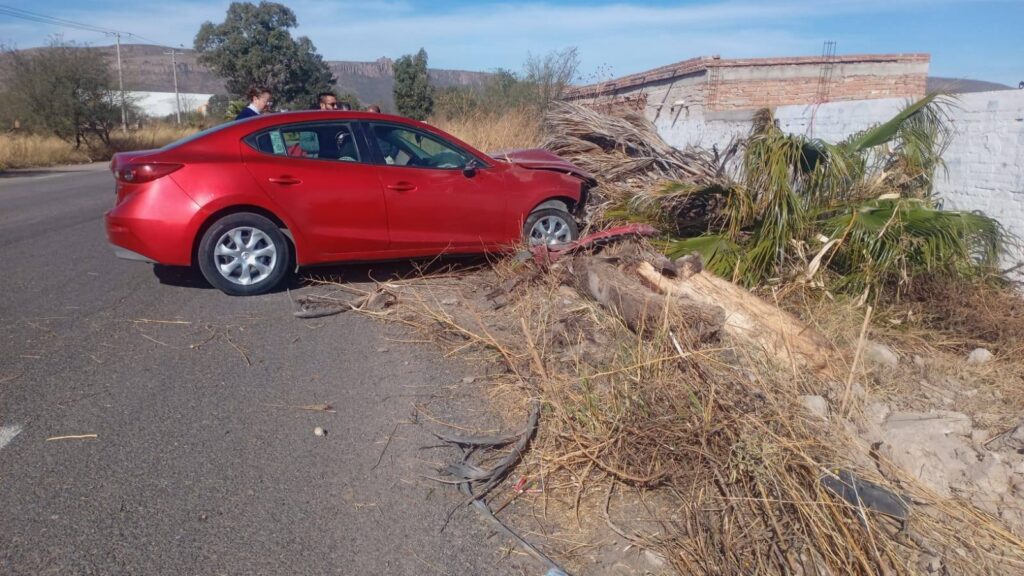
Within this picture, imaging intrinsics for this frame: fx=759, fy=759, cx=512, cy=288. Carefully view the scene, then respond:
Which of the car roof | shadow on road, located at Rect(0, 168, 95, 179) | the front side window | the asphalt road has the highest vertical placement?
the car roof

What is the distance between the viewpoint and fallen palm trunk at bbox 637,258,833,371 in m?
5.05

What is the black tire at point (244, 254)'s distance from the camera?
6.63 m

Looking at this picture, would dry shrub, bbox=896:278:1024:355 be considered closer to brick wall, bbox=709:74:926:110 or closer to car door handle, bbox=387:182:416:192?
car door handle, bbox=387:182:416:192

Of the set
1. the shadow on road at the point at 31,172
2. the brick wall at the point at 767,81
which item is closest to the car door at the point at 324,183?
the brick wall at the point at 767,81

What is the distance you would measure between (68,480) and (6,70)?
35.1 m

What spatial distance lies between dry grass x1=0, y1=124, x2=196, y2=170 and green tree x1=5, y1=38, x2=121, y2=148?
1.91 feet

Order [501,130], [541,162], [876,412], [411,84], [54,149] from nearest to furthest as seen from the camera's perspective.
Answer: [876,412] < [541,162] < [501,130] < [54,149] < [411,84]

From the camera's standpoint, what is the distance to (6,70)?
103ft

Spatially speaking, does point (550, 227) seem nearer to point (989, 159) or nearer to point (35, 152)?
point (989, 159)

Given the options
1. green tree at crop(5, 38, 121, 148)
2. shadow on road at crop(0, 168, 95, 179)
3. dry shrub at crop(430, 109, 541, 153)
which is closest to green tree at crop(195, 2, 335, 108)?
green tree at crop(5, 38, 121, 148)

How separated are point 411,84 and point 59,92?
14.9 meters

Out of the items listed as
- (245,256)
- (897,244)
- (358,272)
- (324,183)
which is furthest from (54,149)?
(897,244)

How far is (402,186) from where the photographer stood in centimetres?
717

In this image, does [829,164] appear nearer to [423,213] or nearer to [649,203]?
[649,203]
